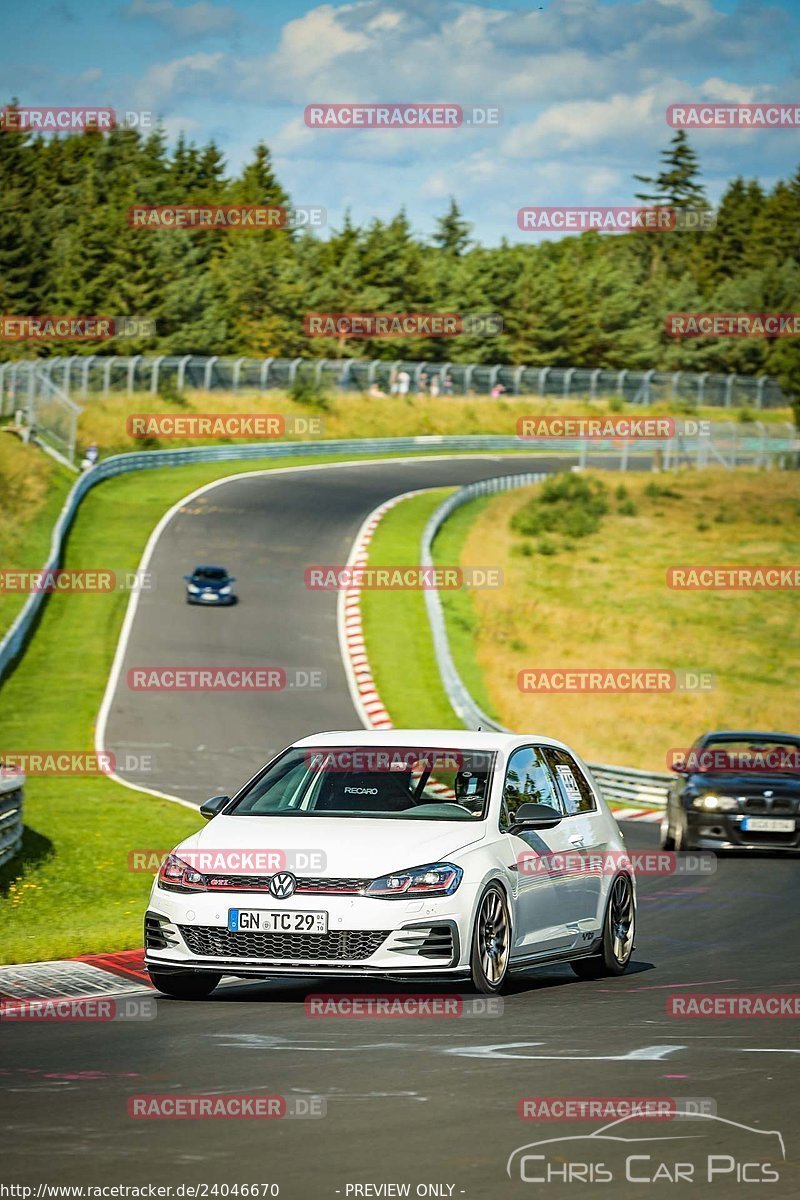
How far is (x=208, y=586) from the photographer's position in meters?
46.0

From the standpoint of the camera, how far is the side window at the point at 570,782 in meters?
12.3

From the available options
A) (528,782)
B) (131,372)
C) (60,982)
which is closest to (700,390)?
(131,372)

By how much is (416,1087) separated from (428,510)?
178 ft

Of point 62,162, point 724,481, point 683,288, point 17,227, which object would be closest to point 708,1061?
point 724,481

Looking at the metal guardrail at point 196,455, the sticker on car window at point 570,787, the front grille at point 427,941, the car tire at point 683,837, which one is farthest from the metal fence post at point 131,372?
the front grille at point 427,941

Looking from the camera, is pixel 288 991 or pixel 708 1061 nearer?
pixel 708 1061

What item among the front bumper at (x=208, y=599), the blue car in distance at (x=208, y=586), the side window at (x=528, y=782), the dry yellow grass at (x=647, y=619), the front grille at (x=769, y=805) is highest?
the side window at (x=528, y=782)

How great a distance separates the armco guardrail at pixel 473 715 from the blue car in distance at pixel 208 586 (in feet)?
16.0

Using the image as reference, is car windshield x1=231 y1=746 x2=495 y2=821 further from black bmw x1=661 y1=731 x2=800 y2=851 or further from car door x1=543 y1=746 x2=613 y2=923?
black bmw x1=661 y1=731 x2=800 y2=851

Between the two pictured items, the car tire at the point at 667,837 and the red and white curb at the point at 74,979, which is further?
the car tire at the point at 667,837

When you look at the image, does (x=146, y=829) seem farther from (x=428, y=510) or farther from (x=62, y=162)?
A: (x=62, y=162)

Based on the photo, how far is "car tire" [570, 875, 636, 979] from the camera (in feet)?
40.4

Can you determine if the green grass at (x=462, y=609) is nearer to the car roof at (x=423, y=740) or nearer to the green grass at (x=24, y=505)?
the green grass at (x=24, y=505)

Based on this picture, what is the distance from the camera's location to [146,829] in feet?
77.1
